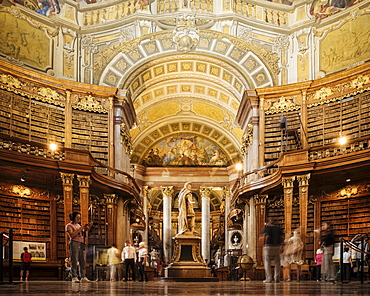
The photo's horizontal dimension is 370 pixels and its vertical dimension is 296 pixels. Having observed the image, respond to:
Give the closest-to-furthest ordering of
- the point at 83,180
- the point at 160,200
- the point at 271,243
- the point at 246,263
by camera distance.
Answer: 1. the point at 271,243
2. the point at 83,180
3. the point at 246,263
4. the point at 160,200

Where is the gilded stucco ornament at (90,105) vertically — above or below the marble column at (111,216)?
above

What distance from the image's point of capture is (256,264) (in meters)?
19.8

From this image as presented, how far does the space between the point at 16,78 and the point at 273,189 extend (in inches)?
350

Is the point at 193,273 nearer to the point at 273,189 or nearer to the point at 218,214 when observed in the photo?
the point at 273,189

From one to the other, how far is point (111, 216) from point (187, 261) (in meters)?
4.27

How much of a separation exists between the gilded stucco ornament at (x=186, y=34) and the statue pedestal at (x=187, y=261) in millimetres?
8107

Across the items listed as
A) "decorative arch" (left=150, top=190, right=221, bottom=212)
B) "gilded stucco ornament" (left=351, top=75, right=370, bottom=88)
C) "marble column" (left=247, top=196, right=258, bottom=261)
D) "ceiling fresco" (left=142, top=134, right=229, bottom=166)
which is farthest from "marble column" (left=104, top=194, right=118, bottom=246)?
"decorative arch" (left=150, top=190, right=221, bottom=212)

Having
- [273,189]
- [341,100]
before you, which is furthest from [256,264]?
[341,100]

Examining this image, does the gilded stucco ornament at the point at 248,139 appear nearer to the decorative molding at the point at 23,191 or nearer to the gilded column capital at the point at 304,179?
the gilded column capital at the point at 304,179

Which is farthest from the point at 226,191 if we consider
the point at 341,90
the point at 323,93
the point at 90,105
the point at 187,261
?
Answer: the point at 187,261

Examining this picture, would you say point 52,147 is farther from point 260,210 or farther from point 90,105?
point 260,210

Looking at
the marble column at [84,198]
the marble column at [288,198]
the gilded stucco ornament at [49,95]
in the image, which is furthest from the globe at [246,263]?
the gilded stucco ornament at [49,95]

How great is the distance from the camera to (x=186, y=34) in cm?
2166

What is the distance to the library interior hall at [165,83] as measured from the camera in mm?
16281
